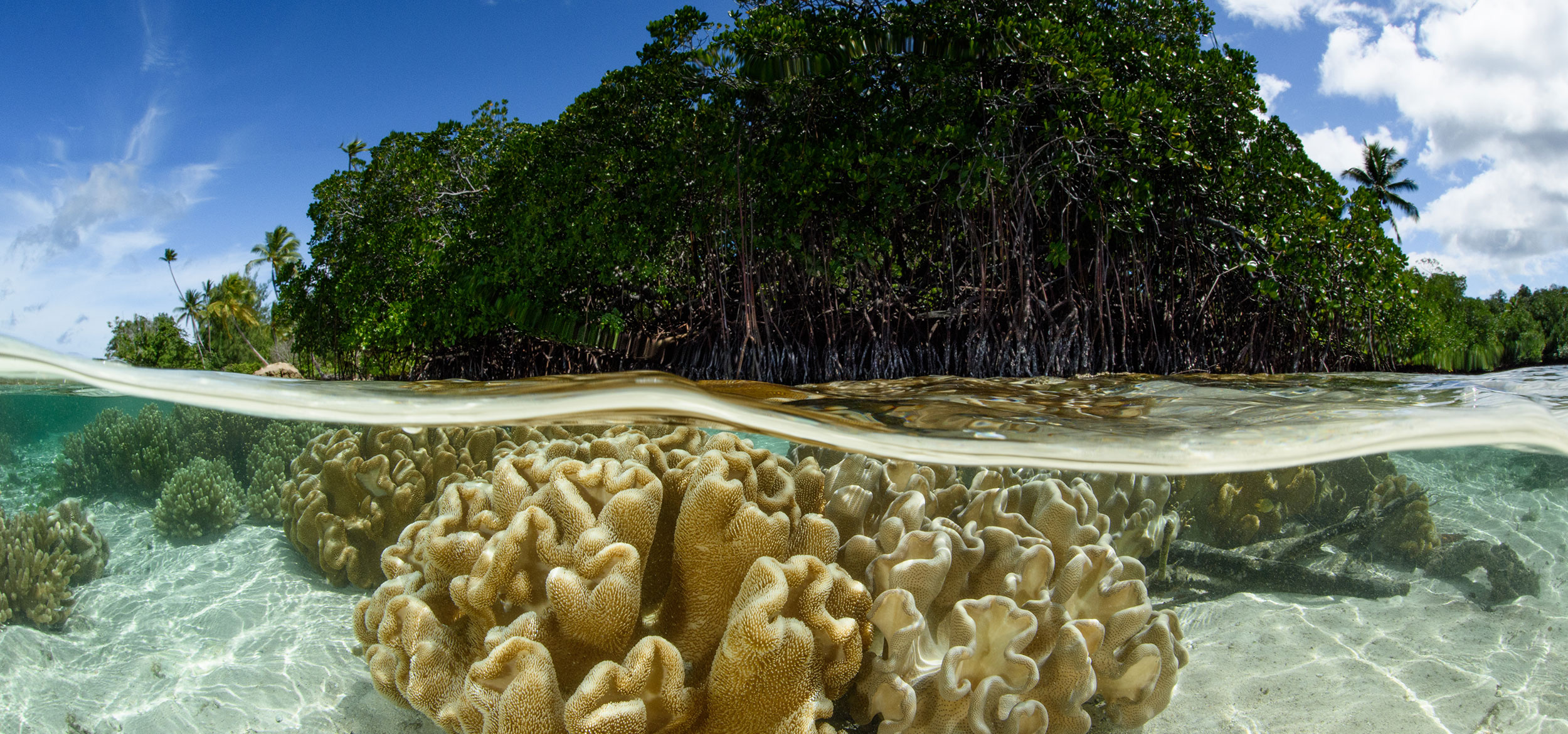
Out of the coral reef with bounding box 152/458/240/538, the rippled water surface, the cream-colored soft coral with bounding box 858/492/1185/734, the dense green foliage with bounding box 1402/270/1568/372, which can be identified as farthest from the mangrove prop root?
the dense green foliage with bounding box 1402/270/1568/372

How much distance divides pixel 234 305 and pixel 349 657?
5298 centimetres

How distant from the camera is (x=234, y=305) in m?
44.7

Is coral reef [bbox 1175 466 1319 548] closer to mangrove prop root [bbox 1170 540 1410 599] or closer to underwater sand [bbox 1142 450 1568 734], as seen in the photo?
mangrove prop root [bbox 1170 540 1410 599]

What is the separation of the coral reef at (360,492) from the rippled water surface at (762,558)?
0.06ft

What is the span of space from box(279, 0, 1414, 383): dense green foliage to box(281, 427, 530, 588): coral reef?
8.17 metres

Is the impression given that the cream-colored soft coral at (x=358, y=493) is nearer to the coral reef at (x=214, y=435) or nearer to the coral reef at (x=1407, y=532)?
the coral reef at (x=214, y=435)

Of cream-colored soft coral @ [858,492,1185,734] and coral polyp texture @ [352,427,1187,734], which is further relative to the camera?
cream-colored soft coral @ [858,492,1185,734]

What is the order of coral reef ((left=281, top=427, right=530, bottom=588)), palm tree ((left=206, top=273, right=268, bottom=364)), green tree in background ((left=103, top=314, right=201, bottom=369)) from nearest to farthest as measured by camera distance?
coral reef ((left=281, top=427, right=530, bottom=588)) → green tree in background ((left=103, top=314, right=201, bottom=369)) → palm tree ((left=206, top=273, right=268, bottom=364))

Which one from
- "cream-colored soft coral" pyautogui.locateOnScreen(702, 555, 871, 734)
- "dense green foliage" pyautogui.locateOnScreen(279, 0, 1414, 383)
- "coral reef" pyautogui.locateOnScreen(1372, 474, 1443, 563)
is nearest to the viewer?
"cream-colored soft coral" pyautogui.locateOnScreen(702, 555, 871, 734)

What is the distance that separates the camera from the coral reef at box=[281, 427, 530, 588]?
3658mm

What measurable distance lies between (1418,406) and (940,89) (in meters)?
7.90

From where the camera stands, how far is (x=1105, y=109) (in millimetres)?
9398

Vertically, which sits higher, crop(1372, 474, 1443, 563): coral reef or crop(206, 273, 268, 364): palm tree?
crop(206, 273, 268, 364): palm tree

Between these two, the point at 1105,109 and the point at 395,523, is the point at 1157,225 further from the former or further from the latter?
the point at 395,523
